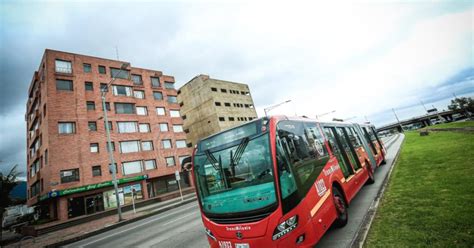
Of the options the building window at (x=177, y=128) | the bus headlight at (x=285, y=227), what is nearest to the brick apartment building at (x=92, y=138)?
the building window at (x=177, y=128)

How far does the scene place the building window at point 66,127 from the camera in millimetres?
25625

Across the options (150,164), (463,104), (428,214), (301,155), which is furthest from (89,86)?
(463,104)

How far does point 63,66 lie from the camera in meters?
28.6

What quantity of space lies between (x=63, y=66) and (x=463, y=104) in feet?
331

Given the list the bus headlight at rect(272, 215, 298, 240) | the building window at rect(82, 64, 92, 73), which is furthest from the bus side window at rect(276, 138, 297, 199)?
the building window at rect(82, 64, 92, 73)

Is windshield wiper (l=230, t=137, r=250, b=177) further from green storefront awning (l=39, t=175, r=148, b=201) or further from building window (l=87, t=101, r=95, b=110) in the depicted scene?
building window (l=87, t=101, r=95, b=110)

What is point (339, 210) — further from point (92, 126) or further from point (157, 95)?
point (157, 95)

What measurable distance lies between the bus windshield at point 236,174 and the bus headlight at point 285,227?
373 mm

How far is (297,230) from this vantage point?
12.0 feet

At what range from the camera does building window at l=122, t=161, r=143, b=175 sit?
2897cm

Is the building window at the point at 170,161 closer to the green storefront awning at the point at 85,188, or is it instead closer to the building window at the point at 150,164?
the building window at the point at 150,164

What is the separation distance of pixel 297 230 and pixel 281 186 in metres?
0.76

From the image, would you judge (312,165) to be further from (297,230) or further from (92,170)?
(92,170)

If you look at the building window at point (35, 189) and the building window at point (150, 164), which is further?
the building window at point (150, 164)
